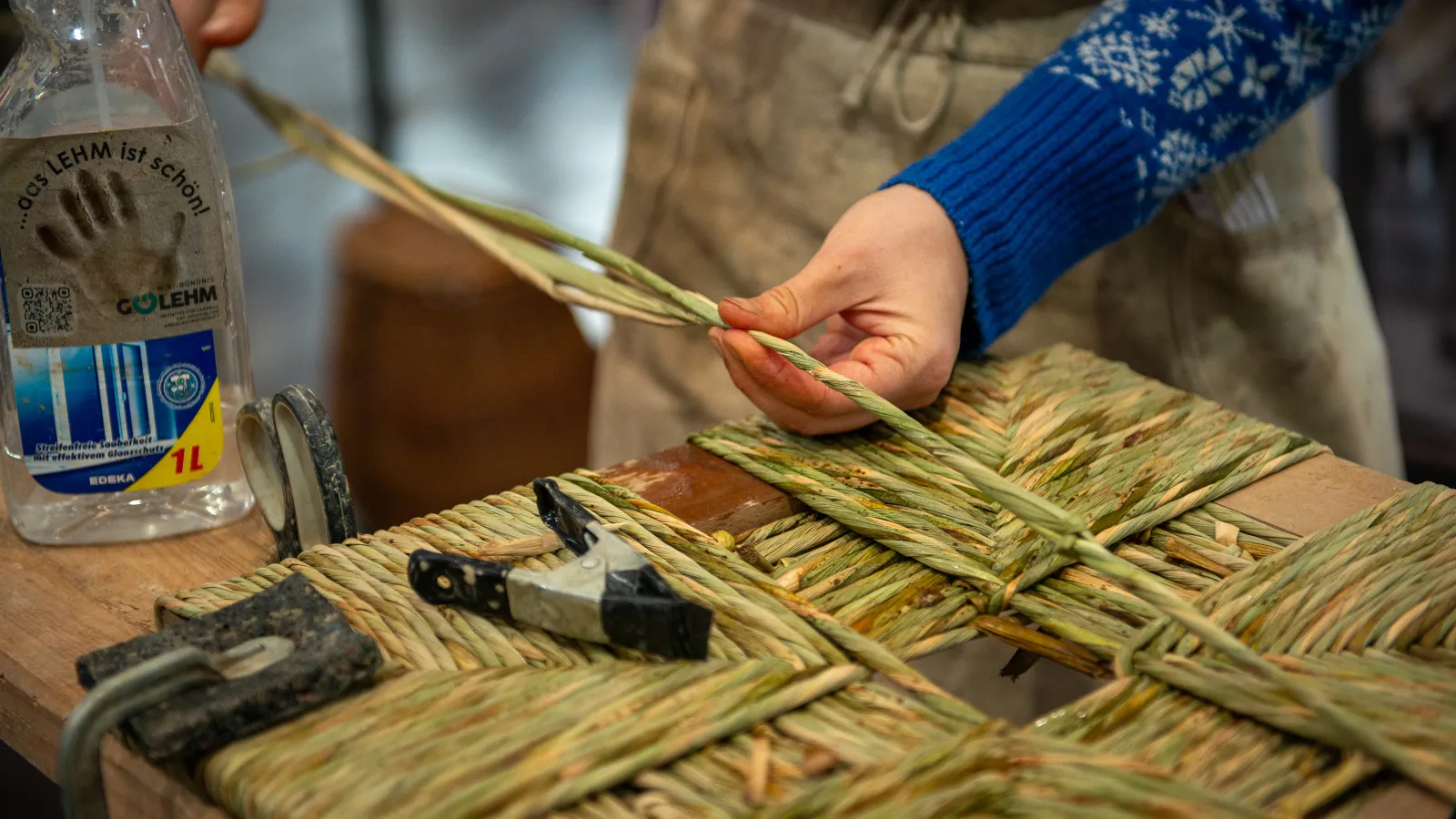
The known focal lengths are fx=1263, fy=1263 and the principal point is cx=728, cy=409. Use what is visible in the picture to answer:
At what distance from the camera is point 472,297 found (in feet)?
5.73

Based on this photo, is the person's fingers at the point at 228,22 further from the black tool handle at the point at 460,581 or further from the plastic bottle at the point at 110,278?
the black tool handle at the point at 460,581

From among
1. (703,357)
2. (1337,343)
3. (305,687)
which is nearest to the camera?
(305,687)

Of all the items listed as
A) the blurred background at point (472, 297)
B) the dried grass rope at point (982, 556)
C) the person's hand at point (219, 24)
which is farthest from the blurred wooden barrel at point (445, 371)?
the dried grass rope at point (982, 556)

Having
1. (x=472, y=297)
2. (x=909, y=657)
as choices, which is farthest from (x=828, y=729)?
(x=472, y=297)

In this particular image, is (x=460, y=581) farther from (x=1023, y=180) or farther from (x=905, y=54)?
(x=905, y=54)

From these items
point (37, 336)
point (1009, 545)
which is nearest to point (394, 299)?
point (37, 336)

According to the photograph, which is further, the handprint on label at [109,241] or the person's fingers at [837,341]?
the person's fingers at [837,341]

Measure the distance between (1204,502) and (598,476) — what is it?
273mm

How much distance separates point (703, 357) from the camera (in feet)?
3.55

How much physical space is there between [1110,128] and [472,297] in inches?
46.6

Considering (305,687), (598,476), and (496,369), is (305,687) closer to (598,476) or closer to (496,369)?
(598,476)

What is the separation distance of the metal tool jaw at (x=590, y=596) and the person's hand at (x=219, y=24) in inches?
20.4

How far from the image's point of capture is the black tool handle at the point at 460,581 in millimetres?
468

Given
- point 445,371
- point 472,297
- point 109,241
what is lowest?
point 445,371
